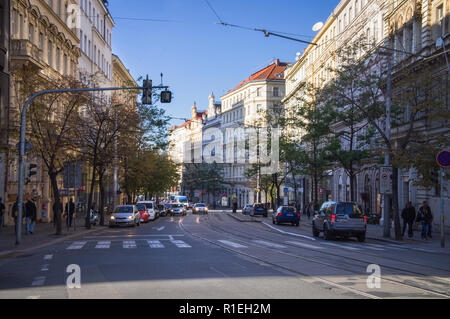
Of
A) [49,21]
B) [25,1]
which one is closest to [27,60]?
[25,1]

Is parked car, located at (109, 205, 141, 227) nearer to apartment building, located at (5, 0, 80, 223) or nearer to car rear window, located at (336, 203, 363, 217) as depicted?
apartment building, located at (5, 0, 80, 223)

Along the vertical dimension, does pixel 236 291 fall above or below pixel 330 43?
below

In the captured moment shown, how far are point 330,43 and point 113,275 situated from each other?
51888 mm

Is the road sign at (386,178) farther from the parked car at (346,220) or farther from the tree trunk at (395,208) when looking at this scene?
the parked car at (346,220)

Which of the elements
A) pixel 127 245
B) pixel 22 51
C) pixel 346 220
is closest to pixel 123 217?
pixel 22 51

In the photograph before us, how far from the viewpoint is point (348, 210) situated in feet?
82.9

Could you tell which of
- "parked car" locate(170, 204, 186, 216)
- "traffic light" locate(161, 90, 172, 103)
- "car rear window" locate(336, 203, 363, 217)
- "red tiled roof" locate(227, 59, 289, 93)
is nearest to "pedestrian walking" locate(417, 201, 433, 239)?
"car rear window" locate(336, 203, 363, 217)

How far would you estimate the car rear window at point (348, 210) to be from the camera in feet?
82.7

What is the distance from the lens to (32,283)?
10852 millimetres

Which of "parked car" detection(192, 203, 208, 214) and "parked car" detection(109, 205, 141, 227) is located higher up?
"parked car" detection(109, 205, 141, 227)

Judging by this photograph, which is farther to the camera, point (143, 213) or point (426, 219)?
point (143, 213)

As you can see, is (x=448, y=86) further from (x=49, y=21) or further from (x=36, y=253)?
(x=49, y=21)

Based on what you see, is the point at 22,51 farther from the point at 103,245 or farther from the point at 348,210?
the point at 348,210

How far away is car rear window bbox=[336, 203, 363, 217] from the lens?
25219mm
